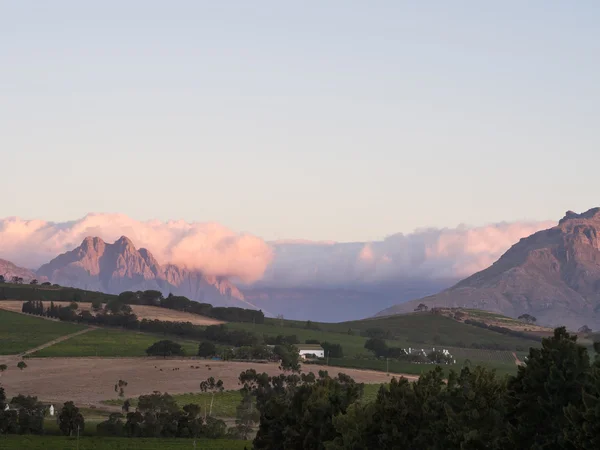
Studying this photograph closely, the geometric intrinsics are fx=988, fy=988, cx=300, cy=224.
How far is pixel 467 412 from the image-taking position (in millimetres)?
77000

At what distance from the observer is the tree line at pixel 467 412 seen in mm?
67500

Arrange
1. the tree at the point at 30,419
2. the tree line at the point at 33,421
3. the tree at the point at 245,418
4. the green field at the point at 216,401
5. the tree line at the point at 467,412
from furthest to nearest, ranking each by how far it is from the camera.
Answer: the green field at the point at 216,401, the tree at the point at 245,418, the tree at the point at 30,419, the tree line at the point at 33,421, the tree line at the point at 467,412

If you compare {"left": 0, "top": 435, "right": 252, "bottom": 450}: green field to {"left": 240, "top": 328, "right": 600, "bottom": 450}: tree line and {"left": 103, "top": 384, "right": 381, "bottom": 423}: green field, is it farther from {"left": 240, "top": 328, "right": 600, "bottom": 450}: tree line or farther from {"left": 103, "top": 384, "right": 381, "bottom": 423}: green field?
{"left": 103, "top": 384, "right": 381, "bottom": 423}: green field

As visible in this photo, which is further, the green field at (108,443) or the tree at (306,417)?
the green field at (108,443)

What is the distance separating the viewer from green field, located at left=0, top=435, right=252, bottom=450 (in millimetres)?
129000

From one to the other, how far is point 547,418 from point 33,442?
84630 millimetres

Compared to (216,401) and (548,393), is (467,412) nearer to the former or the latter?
(548,393)

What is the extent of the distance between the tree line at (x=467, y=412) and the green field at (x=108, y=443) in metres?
28.0

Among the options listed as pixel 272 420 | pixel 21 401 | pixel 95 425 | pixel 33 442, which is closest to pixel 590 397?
pixel 272 420

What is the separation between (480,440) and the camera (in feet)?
238

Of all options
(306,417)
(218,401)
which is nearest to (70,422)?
(218,401)

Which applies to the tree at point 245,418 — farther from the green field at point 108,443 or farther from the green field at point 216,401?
the green field at point 108,443

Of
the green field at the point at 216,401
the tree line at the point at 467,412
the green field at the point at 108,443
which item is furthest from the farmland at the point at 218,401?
the tree line at the point at 467,412

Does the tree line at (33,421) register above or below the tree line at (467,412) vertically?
below
